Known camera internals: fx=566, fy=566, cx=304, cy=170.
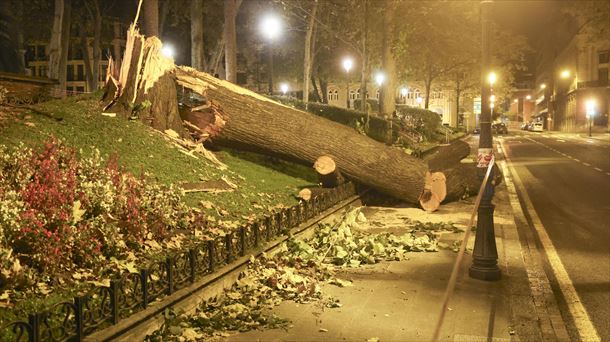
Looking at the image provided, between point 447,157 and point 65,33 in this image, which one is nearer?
point 447,157

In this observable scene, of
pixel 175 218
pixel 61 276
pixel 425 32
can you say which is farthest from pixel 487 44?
pixel 425 32

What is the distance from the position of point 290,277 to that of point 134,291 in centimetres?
245

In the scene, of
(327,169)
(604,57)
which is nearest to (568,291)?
(327,169)

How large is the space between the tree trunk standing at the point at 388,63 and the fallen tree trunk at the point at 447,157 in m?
12.1

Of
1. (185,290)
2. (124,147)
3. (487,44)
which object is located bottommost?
(185,290)

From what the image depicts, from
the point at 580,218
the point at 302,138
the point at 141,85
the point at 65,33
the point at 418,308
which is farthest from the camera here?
the point at 65,33

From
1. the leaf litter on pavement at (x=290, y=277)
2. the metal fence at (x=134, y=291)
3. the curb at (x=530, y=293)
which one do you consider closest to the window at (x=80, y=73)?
the leaf litter on pavement at (x=290, y=277)

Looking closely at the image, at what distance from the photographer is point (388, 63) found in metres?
29.0

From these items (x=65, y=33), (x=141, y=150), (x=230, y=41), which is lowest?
(x=141, y=150)

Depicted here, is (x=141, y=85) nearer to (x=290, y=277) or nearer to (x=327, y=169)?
(x=327, y=169)

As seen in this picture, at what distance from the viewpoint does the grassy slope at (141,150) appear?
8703 millimetres

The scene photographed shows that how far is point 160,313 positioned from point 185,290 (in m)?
0.52

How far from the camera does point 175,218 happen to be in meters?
7.55

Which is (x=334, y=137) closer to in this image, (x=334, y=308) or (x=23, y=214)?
(x=334, y=308)
